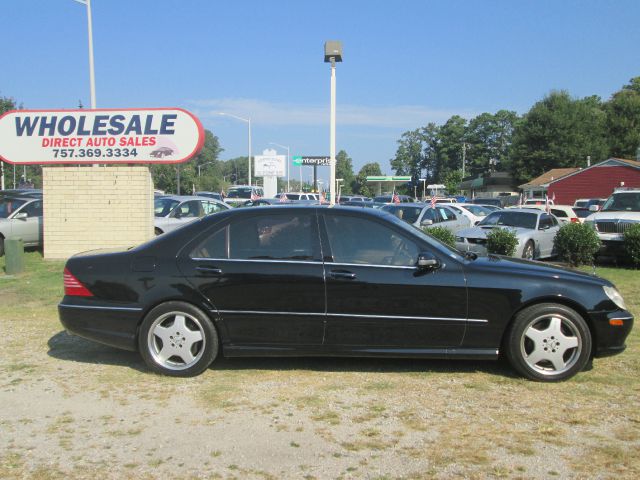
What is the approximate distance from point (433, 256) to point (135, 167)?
10.1 metres

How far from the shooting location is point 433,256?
201 inches

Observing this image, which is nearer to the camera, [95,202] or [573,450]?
[573,450]

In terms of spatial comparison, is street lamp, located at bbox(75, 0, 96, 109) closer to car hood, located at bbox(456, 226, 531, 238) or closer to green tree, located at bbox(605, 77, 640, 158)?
car hood, located at bbox(456, 226, 531, 238)

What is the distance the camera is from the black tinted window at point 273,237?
5.28 meters

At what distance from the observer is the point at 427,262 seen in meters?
5.04

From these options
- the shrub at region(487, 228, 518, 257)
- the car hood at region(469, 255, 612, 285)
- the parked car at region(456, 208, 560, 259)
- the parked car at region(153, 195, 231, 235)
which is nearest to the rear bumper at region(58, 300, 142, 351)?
the car hood at region(469, 255, 612, 285)

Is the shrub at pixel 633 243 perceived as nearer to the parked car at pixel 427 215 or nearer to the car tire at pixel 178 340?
the parked car at pixel 427 215

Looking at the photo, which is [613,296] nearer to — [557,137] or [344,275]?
[344,275]

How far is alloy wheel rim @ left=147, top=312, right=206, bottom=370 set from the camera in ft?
17.2

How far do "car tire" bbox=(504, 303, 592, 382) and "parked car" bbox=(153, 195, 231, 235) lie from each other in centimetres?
1182

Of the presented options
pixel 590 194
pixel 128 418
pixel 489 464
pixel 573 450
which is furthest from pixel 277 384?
pixel 590 194

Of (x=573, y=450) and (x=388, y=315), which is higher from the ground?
(x=388, y=315)

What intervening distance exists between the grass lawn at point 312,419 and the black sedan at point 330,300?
0.96 feet

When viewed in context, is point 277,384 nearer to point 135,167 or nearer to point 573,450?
point 573,450
